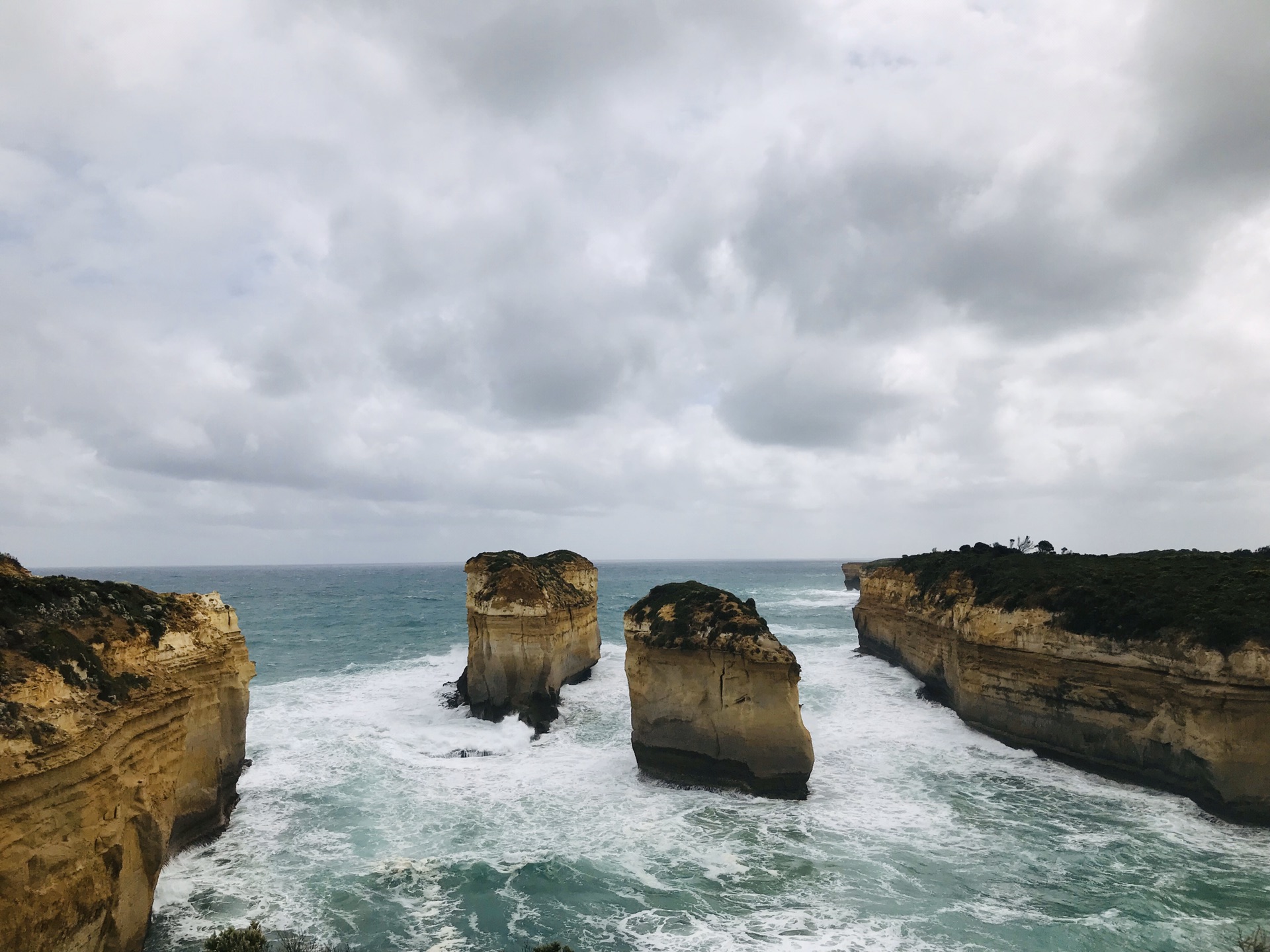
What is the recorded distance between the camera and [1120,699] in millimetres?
17297

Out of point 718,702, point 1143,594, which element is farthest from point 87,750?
point 1143,594

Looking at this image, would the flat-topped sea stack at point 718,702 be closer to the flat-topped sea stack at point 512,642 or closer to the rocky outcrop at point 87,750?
the flat-topped sea stack at point 512,642

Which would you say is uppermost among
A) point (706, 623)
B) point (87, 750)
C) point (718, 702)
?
point (706, 623)

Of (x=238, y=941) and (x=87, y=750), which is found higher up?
(x=87, y=750)

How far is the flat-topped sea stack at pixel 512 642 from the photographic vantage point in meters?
24.2

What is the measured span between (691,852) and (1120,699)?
12.6m

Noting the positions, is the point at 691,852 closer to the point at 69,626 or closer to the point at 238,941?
→ the point at 238,941

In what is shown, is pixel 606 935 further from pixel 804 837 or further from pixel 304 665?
pixel 304 665

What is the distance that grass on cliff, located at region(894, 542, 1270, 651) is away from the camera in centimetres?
1586

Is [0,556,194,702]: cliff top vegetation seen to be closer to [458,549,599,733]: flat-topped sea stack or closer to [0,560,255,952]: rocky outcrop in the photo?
[0,560,255,952]: rocky outcrop

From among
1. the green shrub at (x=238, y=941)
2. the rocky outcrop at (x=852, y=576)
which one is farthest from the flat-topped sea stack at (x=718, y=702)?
the rocky outcrop at (x=852, y=576)

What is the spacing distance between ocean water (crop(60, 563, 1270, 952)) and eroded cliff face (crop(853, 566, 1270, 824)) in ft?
2.26

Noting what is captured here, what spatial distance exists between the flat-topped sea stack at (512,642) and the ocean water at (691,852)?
4.29ft

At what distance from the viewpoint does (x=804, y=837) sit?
14141 mm
